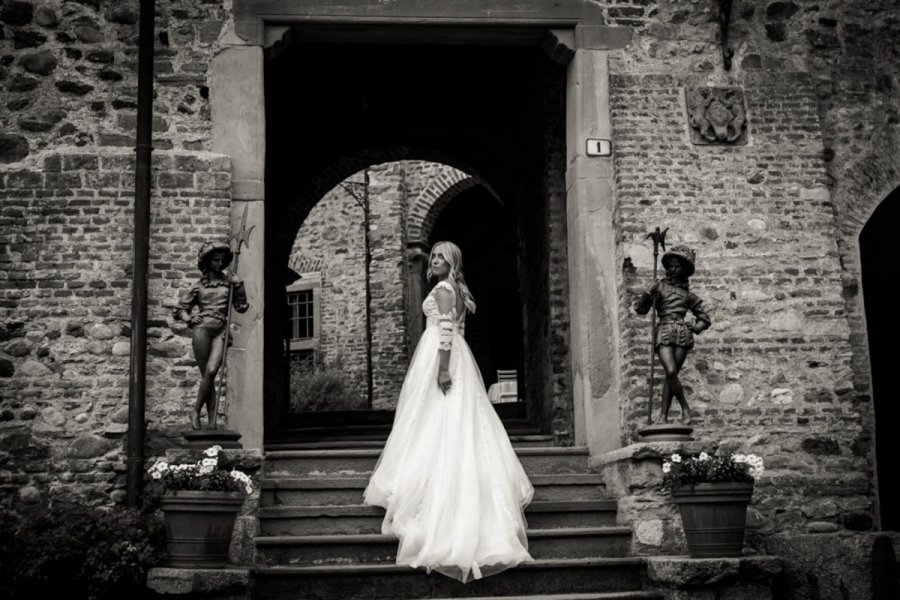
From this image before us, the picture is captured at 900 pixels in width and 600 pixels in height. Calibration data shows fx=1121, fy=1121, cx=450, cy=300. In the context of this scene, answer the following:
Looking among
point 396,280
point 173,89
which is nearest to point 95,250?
point 173,89

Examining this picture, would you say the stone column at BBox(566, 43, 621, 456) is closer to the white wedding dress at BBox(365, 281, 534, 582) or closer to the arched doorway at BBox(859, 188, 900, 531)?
the white wedding dress at BBox(365, 281, 534, 582)

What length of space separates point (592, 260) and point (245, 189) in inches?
118

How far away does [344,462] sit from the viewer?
9.05 metres

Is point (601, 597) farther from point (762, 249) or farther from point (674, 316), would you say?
point (762, 249)

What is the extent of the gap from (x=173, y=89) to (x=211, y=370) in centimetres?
272

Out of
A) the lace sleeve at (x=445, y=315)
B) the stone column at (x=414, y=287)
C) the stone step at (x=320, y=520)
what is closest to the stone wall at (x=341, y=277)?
the stone column at (x=414, y=287)

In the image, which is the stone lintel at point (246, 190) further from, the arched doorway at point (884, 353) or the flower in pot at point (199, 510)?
the arched doorway at point (884, 353)

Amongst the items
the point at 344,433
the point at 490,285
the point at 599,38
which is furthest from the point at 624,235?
the point at 490,285

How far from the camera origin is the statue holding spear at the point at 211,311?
26.3ft

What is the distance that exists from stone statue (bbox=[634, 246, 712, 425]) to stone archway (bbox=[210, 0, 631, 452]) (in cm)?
101

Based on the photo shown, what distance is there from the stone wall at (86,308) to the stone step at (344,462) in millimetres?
822

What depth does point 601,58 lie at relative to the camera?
9.87 meters

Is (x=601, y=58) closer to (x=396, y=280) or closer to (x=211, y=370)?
(x=211, y=370)

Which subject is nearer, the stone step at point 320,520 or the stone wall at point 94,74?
the stone step at point 320,520
